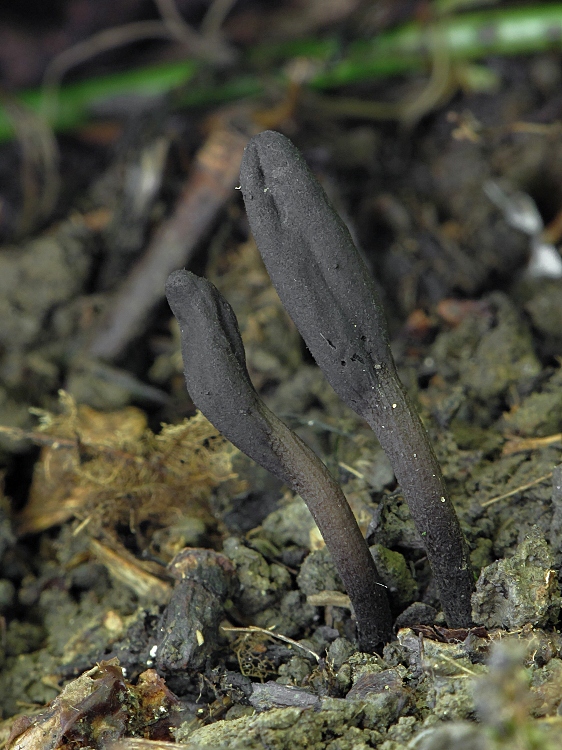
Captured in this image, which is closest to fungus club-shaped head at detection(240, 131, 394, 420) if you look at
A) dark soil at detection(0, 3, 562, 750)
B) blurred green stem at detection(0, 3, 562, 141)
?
dark soil at detection(0, 3, 562, 750)

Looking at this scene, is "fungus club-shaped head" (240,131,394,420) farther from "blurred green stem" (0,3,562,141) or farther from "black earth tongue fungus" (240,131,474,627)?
"blurred green stem" (0,3,562,141)

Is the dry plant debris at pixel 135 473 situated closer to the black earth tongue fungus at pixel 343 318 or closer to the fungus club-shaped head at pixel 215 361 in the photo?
the fungus club-shaped head at pixel 215 361

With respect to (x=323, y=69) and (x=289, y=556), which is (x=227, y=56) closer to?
(x=323, y=69)

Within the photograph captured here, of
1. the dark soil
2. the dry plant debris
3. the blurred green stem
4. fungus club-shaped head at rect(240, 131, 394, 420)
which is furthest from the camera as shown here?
the blurred green stem

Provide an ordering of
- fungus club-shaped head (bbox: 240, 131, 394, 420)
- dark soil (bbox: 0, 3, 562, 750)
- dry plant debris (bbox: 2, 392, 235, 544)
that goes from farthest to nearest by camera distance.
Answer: dry plant debris (bbox: 2, 392, 235, 544) < dark soil (bbox: 0, 3, 562, 750) < fungus club-shaped head (bbox: 240, 131, 394, 420)

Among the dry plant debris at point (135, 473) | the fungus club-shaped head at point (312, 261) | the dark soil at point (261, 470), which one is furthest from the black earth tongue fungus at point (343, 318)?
the dry plant debris at point (135, 473)

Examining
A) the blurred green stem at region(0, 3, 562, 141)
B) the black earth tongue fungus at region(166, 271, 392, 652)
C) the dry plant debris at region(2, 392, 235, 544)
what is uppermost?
the blurred green stem at region(0, 3, 562, 141)

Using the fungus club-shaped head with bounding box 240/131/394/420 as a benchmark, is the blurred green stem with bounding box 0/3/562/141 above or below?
above
